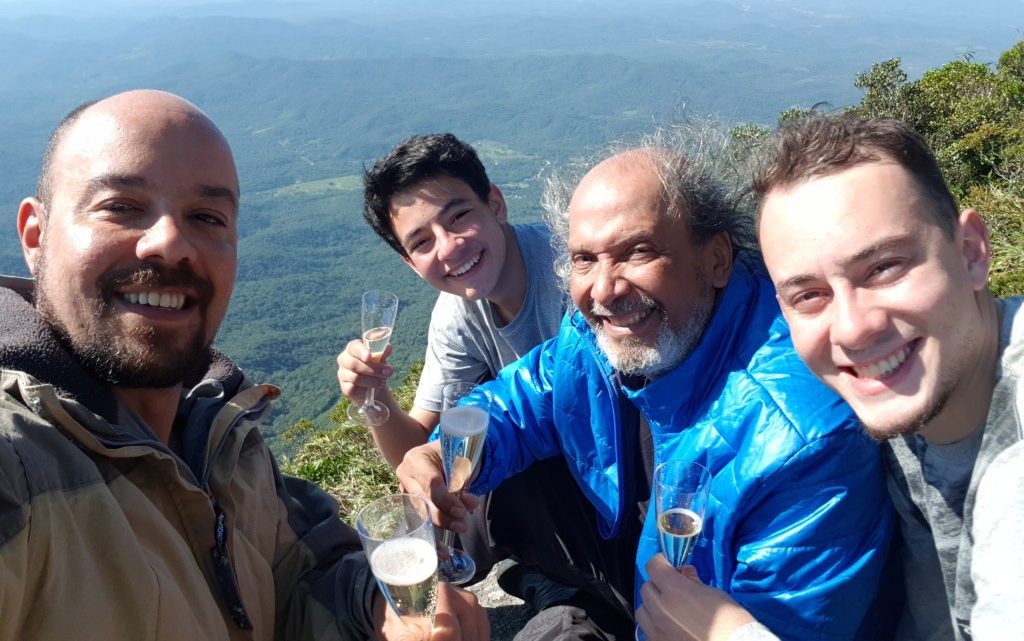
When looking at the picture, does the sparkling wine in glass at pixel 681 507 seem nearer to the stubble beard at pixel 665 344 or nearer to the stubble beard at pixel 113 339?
the stubble beard at pixel 665 344

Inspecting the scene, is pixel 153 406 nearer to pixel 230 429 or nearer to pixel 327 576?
pixel 230 429

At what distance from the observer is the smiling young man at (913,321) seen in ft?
6.29

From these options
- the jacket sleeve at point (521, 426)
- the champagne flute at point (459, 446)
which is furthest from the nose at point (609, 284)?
the champagne flute at point (459, 446)

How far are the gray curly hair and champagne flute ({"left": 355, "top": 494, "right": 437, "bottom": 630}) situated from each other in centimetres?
167

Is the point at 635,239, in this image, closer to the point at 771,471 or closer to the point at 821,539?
the point at 771,471

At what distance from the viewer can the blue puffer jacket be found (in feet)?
7.53

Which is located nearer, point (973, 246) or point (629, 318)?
point (973, 246)

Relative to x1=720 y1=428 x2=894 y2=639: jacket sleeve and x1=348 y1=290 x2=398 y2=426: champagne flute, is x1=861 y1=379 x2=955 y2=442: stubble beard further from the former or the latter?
x1=348 y1=290 x2=398 y2=426: champagne flute

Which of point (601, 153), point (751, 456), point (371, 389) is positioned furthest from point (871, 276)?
point (371, 389)

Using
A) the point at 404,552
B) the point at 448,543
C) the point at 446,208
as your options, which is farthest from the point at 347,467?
the point at 404,552

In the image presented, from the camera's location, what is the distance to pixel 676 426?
112 inches

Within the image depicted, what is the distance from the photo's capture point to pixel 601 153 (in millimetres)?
3488

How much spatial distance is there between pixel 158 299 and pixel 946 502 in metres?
2.67

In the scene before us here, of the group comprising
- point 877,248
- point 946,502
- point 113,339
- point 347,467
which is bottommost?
point 347,467
